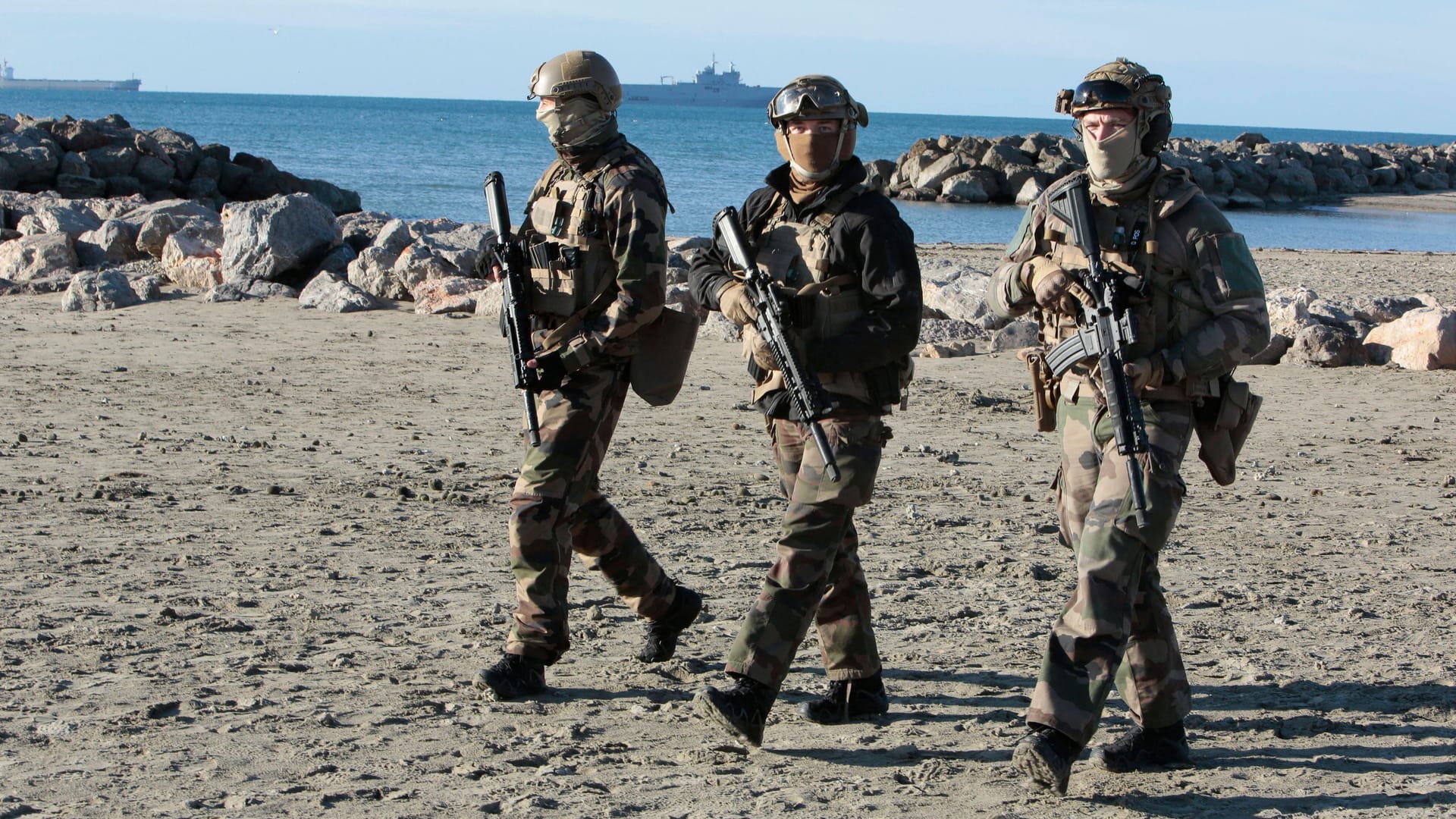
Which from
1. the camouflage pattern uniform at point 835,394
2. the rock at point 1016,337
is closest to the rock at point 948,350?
the rock at point 1016,337

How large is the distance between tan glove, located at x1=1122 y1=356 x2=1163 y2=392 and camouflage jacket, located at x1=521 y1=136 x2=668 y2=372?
1641mm

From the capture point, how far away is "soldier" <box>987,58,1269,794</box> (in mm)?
Answer: 4062

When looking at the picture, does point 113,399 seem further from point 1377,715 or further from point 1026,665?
point 1377,715

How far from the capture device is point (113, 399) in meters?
10.1

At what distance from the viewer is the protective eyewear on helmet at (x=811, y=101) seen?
4.41 metres

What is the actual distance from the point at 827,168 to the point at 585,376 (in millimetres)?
1105

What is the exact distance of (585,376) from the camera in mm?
5004

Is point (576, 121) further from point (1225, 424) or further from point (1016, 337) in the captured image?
point (1016, 337)

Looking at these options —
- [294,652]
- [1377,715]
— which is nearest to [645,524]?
[294,652]

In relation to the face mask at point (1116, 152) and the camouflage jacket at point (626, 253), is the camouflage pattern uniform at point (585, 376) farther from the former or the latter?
the face mask at point (1116, 152)

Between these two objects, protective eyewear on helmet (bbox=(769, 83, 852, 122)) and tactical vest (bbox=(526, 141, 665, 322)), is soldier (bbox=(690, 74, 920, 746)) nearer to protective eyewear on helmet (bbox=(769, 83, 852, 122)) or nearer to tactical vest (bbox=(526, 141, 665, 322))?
protective eyewear on helmet (bbox=(769, 83, 852, 122))

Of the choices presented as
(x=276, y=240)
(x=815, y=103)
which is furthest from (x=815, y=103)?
(x=276, y=240)

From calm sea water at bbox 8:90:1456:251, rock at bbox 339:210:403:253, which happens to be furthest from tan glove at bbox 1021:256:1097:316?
calm sea water at bbox 8:90:1456:251

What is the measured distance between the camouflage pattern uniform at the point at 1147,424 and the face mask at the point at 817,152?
613mm
